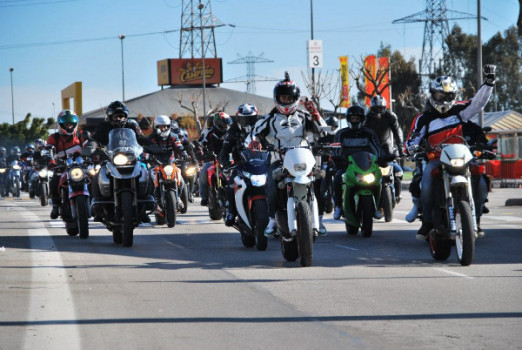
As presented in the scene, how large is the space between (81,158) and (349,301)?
8808 millimetres

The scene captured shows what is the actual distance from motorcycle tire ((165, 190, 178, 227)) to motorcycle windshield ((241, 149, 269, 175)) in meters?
4.26

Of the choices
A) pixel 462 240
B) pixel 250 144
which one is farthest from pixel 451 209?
pixel 250 144

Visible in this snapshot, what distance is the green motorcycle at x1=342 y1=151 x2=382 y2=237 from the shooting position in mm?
14945

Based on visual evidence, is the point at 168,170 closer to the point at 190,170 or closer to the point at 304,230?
the point at 190,170

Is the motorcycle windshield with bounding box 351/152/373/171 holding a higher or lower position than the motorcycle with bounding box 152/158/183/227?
higher

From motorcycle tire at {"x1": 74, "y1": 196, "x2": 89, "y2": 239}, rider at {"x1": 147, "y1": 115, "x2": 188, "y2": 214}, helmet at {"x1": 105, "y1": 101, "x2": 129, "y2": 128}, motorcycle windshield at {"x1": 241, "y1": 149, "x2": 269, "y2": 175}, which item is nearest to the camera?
motorcycle windshield at {"x1": 241, "y1": 149, "x2": 269, "y2": 175}

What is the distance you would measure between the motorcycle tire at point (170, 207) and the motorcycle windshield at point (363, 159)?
11.8 ft

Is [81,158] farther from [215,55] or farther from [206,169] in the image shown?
[215,55]

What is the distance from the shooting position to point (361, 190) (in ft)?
49.2

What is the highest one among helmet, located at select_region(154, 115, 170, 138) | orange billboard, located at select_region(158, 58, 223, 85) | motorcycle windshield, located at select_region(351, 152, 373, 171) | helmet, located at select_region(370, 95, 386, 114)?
orange billboard, located at select_region(158, 58, 223, 85)

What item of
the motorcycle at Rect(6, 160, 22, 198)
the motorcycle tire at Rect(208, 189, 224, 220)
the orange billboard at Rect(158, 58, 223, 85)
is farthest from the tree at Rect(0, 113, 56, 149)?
the motorcycle tire at Rect(208, 189, 224, 220)

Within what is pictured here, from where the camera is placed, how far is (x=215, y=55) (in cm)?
9044

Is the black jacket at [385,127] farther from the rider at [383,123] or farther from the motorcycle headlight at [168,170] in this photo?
the motorcycle headlight at [168,170]

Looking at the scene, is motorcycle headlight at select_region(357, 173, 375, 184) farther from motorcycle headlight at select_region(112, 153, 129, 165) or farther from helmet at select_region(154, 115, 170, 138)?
helmet at select_region(154, 115, 170, 138)
